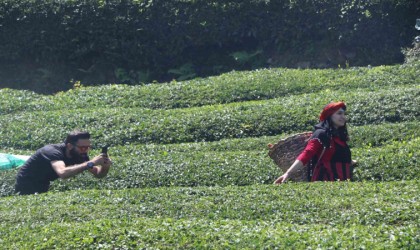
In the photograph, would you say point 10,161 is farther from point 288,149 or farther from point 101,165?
point 288,149

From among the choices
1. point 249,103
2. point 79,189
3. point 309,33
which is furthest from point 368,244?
point 309,33

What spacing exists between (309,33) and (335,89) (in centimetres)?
308

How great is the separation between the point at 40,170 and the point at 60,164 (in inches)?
17.1

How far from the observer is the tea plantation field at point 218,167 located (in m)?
9.69

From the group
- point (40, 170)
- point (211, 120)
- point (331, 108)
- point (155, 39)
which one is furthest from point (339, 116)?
point (155, 39)

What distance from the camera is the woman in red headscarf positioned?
11648mm

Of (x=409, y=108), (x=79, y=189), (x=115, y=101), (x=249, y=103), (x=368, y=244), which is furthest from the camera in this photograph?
(x=115, y=101)

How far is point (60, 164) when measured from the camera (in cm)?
1245

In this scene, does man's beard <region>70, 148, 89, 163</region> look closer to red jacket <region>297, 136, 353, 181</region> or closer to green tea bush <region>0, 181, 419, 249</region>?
green tea bush <region>0, 181, 419, 249</region>

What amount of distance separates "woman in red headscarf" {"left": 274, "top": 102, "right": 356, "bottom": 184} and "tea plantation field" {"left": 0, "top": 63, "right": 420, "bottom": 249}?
29 cm

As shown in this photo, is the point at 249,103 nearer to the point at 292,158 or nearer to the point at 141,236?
the point at 292,158

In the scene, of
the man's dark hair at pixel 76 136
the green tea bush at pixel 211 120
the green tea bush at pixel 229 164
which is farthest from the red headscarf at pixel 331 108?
the green tea bush at pixel 211 120

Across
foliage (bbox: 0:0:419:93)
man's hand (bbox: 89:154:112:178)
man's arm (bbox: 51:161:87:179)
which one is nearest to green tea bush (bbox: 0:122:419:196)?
man's hand (bbox: 89:154:112:178)

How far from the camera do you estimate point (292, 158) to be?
12.5 m
